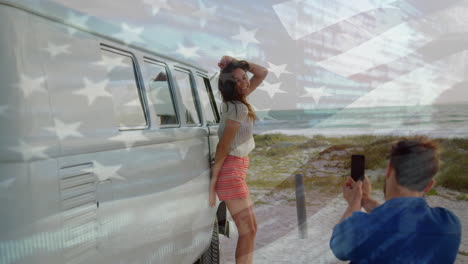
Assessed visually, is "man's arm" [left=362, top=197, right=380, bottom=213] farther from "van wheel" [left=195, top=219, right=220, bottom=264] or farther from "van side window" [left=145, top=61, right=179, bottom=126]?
"van wheel" [left=195, top=219, right=220, bottom=264]

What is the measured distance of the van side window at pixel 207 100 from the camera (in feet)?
10.9

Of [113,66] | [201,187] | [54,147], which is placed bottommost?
[201,187]

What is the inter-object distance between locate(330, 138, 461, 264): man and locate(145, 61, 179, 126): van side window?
4.03ft

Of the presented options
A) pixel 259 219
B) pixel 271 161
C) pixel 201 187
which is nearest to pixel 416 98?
pixel 271 161

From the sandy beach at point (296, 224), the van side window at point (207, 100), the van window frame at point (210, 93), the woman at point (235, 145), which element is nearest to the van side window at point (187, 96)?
the van side window at point (207, 100)

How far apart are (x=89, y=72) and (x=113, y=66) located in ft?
1.06

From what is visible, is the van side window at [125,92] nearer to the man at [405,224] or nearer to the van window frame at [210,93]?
the man at [405,224]

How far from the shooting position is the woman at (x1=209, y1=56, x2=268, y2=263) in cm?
258

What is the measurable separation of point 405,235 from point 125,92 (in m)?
1.26

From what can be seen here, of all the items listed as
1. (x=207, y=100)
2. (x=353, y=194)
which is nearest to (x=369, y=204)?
(x=353, y=194)

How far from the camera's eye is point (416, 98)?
20500mm

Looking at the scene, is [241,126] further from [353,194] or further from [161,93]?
[353,194]

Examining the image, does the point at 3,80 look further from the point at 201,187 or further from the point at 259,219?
the point at 259,219

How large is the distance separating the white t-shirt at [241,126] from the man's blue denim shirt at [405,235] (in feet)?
4.30
